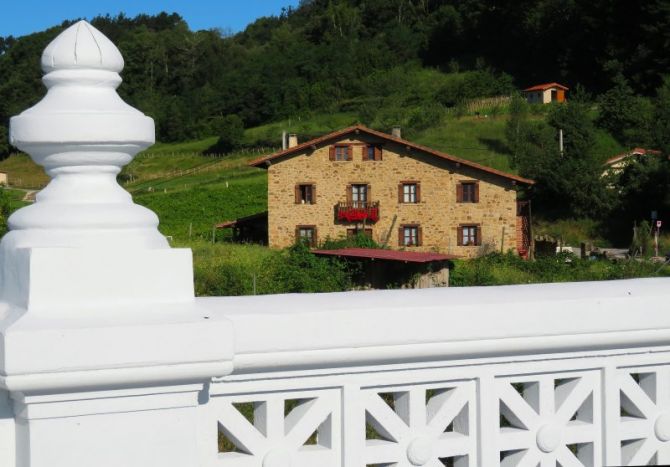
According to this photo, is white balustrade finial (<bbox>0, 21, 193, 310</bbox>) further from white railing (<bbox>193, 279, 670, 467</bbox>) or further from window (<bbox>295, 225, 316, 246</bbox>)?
window (<bbox>295, 225, 316, 246</bbox>)

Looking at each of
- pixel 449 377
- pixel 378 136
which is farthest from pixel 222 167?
pixel 449 377

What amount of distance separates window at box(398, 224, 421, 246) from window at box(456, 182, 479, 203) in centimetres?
166

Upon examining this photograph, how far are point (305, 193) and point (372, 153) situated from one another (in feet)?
8.04

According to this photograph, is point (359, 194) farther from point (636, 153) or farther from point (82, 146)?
point (82, 146)

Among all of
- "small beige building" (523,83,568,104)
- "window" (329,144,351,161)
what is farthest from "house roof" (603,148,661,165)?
"small beige building" (523,83,568,104)

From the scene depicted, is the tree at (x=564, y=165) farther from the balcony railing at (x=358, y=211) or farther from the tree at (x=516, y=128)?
the balcony railing at (x=358, y=211)

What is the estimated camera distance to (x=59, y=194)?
187cm

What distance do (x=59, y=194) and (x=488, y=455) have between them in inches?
38.2

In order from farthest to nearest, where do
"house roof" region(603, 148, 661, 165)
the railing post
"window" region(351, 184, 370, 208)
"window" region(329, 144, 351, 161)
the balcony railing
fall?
"house roof" region(603, 148, 661, 165) → "window" region(351, 184, 370, 208) → "window" region(329, 144, 351, 161) → the balcony railing → the railing post

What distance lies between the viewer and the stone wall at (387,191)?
3353 cm

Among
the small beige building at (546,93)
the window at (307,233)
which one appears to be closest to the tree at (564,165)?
the window at (307,233)

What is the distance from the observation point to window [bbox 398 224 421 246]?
111 ft

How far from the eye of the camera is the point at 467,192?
33.8 metres

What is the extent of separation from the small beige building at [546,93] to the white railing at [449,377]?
195 ft
